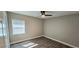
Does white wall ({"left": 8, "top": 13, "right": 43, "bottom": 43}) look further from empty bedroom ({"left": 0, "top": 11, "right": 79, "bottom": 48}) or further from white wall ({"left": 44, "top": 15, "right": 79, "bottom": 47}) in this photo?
white wall ({"left": 44, "top": 15, "right": 79, "bottom": 47})

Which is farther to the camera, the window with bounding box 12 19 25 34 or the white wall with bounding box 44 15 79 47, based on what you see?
the white wall with bounding box 44 15 79 47

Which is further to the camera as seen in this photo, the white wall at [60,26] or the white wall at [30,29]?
the white wall at [60,26]

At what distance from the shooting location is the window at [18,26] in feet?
2.64

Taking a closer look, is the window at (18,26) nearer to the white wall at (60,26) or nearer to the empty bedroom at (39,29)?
the empty bedroom at (39,29)

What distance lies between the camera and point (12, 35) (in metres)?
0.81

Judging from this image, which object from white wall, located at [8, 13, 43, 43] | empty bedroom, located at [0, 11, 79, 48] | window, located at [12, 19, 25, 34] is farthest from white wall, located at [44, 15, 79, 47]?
window, located at [12, 19, 25, 34]

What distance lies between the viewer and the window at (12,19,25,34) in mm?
805

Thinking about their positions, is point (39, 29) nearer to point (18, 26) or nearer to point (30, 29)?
point (30, 29)

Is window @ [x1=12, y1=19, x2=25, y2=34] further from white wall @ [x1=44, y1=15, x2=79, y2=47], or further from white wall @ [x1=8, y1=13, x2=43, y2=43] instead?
white wall @ [x1=44, y1=15, x2=79, y2=47]

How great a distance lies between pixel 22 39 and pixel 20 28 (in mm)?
203

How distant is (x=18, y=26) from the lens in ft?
2.77

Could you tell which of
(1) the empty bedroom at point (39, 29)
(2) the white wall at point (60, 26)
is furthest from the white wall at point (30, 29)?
(2) the white wall at point (60, 26)
